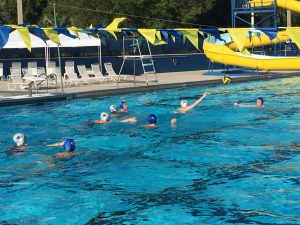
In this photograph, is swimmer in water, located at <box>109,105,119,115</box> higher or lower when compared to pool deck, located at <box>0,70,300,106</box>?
lower

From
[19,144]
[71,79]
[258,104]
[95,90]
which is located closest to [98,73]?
[71,79]

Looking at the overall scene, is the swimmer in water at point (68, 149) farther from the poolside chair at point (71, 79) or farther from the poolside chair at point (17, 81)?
the poolside chair at point (71, 79)

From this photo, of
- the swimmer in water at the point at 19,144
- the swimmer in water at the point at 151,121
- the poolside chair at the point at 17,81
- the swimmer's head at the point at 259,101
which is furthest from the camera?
the poolside chair at the point at 17,81

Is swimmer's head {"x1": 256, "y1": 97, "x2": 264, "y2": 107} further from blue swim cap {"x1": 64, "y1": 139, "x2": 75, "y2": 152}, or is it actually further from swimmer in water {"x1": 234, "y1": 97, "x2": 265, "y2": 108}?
blue swim cap {"x1": 64, "y1": 139, "x2": 75, "y2": 152}

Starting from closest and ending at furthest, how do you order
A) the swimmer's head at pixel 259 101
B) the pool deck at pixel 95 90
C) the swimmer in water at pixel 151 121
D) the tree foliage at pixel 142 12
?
the swimmer in water at pixel 151 121 → the swimmer's head at pixel 259 101 → the pool deck at pixel 95 90 → the tree foliage at pixel 142 12

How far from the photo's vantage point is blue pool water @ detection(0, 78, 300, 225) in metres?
6.35

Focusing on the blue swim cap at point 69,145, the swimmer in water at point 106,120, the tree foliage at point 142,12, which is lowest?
the blue swim cap at point 69,145

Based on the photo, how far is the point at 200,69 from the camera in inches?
1134

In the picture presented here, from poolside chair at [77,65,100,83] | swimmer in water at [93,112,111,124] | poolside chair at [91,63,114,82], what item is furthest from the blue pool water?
poolside chair at [91,63,114,82]

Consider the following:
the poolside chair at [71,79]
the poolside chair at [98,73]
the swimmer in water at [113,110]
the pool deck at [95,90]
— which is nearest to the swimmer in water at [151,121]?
the swimmer in water at [113,110]

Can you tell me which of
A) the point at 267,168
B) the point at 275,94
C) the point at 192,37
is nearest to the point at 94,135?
the point at 267,168

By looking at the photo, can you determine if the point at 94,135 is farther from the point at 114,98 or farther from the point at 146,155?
the point at 114,98

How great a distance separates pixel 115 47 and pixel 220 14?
566 inches

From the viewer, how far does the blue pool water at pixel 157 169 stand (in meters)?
6.35
